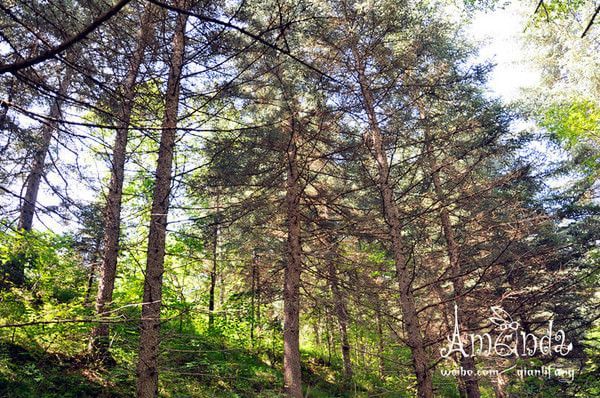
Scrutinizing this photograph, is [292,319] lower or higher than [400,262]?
lower

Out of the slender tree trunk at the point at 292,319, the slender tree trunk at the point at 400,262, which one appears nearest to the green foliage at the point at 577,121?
the slender tree trunk at the point at 400,262

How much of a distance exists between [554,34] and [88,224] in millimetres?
17352

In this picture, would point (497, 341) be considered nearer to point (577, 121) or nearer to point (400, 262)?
point (400, 262)

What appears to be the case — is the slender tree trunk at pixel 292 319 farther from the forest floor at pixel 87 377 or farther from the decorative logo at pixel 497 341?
the decorative logo at pixel 497 341

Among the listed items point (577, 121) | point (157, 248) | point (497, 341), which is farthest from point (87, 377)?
point (577, 121)

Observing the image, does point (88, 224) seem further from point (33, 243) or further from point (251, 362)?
point (251, 362)

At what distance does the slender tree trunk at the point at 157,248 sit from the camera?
3930mm

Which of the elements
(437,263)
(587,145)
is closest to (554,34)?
(587,145)

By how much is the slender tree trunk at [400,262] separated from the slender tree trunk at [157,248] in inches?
126

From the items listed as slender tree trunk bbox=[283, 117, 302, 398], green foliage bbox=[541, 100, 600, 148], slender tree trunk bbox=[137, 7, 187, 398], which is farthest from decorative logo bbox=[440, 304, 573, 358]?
green foliage bbox=[541, 100, 600, 148]

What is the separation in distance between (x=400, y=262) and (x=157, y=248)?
11.9 feet

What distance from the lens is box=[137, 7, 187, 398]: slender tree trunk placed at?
3.93 m

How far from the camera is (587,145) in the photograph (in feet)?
48.3

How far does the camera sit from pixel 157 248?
437 centimetres
